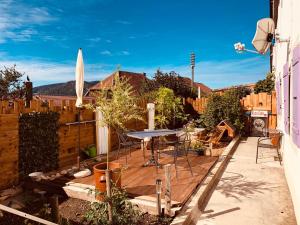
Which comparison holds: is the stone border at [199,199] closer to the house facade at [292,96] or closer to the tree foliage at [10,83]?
the house facade at [292,96]

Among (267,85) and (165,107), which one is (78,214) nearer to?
(165,107)

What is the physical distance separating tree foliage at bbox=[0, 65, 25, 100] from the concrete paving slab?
17.3m

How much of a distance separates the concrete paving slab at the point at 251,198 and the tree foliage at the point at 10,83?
1728 cm

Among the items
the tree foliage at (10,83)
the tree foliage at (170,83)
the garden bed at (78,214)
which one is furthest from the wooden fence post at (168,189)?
the tree foliage at (10,83)

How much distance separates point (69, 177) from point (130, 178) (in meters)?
1.35

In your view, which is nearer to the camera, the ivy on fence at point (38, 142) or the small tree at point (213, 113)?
the ivy on fence at point (38, 142)

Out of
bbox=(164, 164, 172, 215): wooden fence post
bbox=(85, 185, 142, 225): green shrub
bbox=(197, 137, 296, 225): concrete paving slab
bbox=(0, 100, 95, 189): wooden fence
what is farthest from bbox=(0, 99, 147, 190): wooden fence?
bbox=(197, 137, 296, 225): concrete paving slab

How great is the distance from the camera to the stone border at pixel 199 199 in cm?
409

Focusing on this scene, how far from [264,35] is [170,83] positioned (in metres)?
9.02

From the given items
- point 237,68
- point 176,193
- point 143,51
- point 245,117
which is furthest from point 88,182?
point 143,51

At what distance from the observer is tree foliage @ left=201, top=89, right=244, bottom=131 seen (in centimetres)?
1229

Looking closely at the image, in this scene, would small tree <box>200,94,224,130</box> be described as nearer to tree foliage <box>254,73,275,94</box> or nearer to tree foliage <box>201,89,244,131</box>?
tree foliage <box>201,89,244,131</box>

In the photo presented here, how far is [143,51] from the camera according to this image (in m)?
40.4

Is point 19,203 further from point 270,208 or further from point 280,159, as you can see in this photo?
point 280,159
